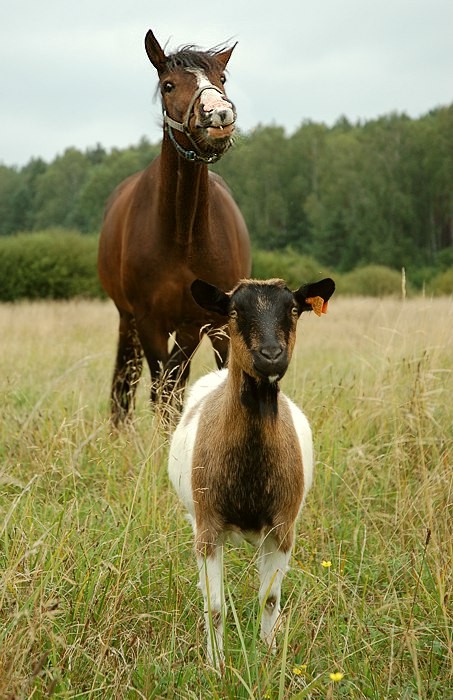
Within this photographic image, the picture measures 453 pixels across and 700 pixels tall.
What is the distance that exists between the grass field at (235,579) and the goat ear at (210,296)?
546 mm

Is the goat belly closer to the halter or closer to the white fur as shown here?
the white fur

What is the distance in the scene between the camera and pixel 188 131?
4.62 m

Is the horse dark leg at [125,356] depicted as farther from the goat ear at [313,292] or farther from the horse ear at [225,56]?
the goat ear at [313,292]

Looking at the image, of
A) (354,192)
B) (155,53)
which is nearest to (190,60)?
(155,53)

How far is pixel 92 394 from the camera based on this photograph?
7598 mm

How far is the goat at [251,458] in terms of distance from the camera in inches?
118

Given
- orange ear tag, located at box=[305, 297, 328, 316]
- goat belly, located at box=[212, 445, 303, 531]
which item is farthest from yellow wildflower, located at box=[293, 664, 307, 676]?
orange ear tag, located at box=[305, 297, 328, 316]

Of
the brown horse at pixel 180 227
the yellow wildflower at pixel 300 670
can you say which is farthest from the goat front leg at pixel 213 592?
the brown horse at pixel 180 227

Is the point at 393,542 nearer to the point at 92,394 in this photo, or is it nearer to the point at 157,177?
the point at 157,177

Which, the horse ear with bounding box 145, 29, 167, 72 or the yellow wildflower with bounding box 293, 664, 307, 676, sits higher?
the horse ear with bounding box 145, 29, 167, 72

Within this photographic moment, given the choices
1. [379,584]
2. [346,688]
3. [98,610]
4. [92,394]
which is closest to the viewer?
[346,688]

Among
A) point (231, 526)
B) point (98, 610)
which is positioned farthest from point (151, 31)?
point (98, 610)

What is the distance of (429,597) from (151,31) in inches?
136

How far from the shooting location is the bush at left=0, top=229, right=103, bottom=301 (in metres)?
25.0
